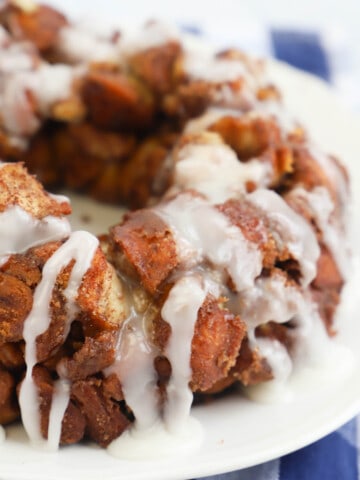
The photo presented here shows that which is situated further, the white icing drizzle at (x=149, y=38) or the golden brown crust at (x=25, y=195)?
the white icing drizzle at (x=149, y=38)

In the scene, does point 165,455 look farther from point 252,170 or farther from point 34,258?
point 252,170

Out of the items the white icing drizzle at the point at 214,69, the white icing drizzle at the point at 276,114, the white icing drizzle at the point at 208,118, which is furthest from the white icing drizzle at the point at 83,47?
the white icing drizzle at the point at 276,114

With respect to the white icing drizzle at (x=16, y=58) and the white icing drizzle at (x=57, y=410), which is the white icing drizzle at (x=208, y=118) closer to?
the white icing drizzle at (x=16, y=58)

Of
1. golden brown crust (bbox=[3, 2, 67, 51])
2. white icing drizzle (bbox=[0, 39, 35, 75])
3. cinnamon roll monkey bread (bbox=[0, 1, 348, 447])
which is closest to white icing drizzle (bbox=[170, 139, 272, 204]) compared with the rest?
cinnamon roll monkey bread (bbox=[0, 1, 348, 447])

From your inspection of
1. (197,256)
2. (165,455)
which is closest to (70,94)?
(197,256)

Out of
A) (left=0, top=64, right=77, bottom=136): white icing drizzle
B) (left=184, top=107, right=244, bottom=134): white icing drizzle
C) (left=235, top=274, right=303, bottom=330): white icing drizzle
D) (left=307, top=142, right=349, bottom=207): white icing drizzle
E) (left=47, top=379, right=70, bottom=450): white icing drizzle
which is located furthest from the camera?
(left=0, top=64, right=77, bottom=136): white icing drizzle

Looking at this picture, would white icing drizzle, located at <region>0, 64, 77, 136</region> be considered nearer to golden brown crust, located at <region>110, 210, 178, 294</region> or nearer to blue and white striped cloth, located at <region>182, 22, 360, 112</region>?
golden brown crust, located at <region>110, 210, 178, 294</region>

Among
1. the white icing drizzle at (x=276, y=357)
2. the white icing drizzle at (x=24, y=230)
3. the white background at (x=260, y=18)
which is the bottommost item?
the white background at (x=260, y=18)
